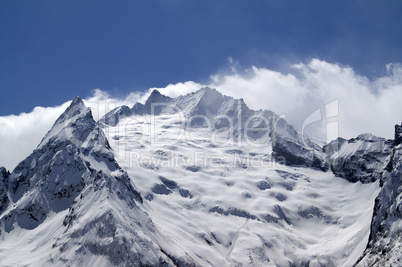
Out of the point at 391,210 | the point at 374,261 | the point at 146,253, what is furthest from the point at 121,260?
the point at 391,210

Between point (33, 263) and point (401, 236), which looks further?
point (33, 263)

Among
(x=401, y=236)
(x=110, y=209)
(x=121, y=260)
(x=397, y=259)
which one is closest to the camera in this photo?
(x=397, y=259)

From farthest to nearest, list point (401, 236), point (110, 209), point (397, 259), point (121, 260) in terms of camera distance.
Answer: point (110, 209) → point (121, 260) → point (401, 236) → point (397, 259)

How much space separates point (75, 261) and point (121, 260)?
1739 centimetres

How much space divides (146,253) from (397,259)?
288ft

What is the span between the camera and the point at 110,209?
193 meters

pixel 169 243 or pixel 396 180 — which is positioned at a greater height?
pixel 396 180

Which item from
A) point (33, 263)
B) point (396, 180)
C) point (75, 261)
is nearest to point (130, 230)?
point (75, 261)

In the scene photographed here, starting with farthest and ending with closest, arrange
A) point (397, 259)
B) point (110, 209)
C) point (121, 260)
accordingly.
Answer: point (110, 209) < point (121, 260) < point (397, 259)

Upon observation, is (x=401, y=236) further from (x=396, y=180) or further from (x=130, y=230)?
(x=130, y=230)

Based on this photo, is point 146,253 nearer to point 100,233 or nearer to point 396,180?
point 100,233

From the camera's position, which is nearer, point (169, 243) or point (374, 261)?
point (374, 261)

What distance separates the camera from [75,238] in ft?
614

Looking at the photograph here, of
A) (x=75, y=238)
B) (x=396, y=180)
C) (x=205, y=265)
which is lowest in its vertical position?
(x=205, y=265)
